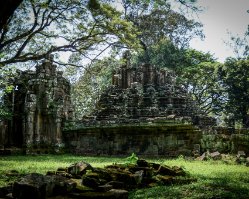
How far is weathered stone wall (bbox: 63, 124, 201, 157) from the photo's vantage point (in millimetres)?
16375

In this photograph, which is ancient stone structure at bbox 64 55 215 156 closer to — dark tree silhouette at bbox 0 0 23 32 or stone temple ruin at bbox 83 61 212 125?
stone temple ruin at bbox 83 61 212 125

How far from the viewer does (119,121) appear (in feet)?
61.7

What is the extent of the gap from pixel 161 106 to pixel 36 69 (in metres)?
8.47

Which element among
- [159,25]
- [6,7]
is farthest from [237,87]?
[6,7]

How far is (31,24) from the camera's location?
16.5m

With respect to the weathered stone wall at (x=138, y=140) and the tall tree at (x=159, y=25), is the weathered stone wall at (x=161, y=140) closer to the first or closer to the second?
the weathered stone wall at (x=138, y=140)

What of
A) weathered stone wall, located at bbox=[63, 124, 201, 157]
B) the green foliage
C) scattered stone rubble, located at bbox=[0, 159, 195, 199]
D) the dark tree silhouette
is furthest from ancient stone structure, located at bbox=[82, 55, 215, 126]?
the dark tree silhouette

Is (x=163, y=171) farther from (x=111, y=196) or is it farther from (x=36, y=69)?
(x=36, y=69)

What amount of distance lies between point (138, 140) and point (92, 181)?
477 inches

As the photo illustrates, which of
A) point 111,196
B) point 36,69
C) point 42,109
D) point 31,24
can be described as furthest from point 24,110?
point 111,196

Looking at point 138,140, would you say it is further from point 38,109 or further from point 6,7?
point 6,7

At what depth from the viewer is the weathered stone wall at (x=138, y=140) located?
645 inches

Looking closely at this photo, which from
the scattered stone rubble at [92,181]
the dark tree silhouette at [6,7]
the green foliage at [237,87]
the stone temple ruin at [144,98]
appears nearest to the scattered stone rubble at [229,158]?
the scattered stone rubble at [92,181]

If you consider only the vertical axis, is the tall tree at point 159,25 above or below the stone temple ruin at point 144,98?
above
